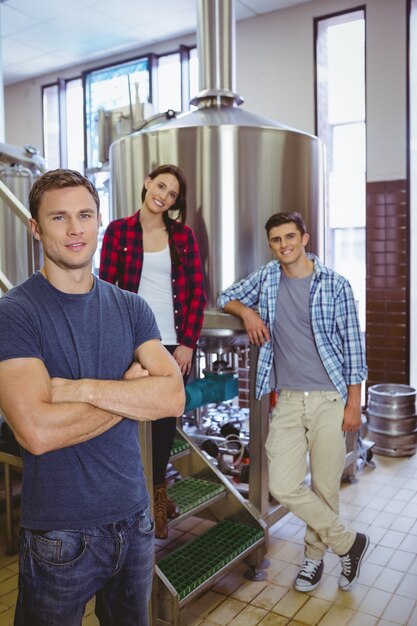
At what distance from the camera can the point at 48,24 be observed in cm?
520

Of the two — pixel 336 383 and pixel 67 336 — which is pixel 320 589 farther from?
pixel 67 336

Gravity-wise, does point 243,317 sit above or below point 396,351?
above

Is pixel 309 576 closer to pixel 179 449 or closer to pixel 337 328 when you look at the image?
pixel 179 449

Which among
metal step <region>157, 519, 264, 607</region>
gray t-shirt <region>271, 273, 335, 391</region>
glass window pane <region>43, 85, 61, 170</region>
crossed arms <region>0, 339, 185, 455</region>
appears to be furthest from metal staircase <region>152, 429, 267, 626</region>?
glass window pane <region>43, 85, 61, 170</region>

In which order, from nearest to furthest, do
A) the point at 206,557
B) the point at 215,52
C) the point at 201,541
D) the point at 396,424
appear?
the point at 206,557, the point at 201,541, the point at 215,52, the point at 396,424

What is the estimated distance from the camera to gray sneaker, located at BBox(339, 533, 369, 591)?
7.63 feet

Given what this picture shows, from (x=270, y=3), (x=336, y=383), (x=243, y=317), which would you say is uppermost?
(x=270, y=3)

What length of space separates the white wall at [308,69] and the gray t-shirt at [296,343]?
2.52 metres

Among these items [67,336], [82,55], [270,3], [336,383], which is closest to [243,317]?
[336,383]

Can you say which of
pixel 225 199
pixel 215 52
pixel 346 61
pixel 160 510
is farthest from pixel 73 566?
pixel 346 61

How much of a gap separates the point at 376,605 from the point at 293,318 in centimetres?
112

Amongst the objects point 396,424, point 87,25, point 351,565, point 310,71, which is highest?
point 87,25

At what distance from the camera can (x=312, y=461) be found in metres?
2.40

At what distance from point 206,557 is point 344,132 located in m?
5.25
